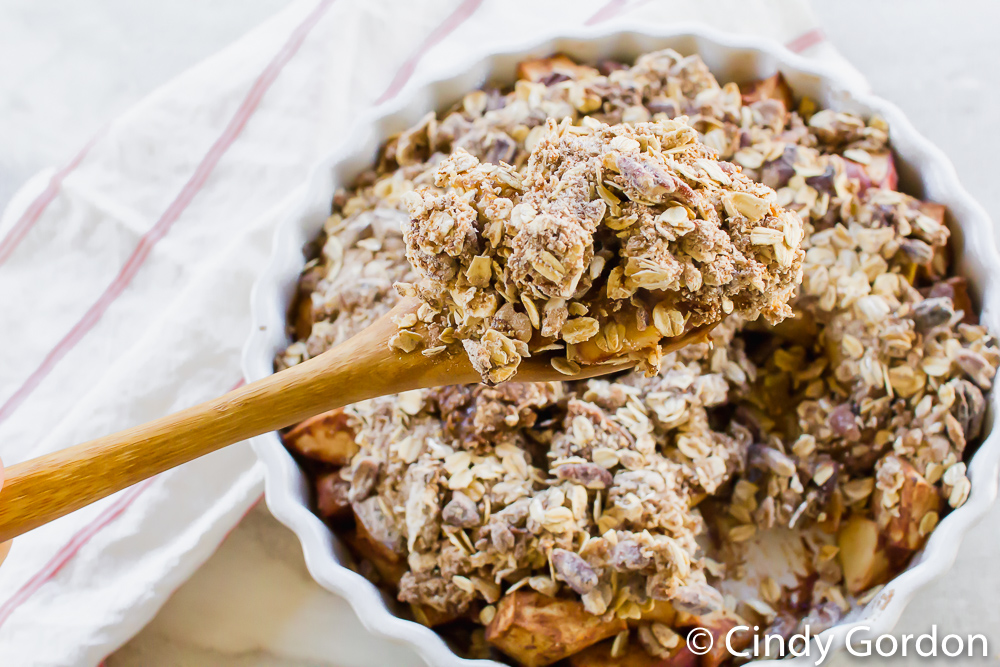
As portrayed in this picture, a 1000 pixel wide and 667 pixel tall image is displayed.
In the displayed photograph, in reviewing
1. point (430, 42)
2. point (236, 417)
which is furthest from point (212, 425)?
point (430, 42)

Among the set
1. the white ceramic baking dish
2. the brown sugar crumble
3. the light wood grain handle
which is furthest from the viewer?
the white ceramic baking dish

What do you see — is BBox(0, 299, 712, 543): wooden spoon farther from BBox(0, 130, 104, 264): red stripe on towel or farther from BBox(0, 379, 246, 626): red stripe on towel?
BBox(0, 130, 104, 264): red stripe on towel

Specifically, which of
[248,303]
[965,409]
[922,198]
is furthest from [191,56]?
[965,409]

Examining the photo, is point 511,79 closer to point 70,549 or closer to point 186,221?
point 186,221

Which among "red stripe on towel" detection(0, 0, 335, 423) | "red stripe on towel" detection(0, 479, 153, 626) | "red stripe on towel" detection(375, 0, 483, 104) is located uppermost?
"red stripe on towel" detection(375, 0, 483, 104)

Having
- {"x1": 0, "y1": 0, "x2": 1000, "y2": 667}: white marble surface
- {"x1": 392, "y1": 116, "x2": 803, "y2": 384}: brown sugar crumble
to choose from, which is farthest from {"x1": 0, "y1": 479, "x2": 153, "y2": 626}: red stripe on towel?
{"x1": 392, "y1": 116, "x2": 803, "y2": 384}: brown sugar crumble

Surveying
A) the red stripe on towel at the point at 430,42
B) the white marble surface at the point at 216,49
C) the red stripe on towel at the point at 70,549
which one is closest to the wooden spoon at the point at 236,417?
the red stripe on towel at the point at 70,549

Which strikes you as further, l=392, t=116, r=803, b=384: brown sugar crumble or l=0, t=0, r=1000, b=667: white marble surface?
l=0, t=0, r=1000, b=667: white marble surface
